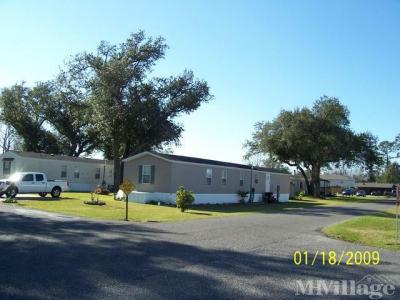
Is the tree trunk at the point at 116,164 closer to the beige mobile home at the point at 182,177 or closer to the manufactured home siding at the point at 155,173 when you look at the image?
the beige mobile home at the point at 182,177

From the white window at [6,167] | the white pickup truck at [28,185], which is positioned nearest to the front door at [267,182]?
the white pickup truck at [28,185]

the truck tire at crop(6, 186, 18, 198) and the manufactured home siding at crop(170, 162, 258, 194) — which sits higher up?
the manufactured home siding at crop(170, 162, 258, 194)

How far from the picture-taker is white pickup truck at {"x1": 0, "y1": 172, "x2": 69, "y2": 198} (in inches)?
1130

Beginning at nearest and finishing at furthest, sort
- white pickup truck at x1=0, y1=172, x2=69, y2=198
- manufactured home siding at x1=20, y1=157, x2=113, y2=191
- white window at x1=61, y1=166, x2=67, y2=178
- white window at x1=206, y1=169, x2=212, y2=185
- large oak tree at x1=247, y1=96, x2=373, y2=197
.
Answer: white pickup truck at x1=0, y1=172, x2=69, y2=198 < white window at x1=206, y1=169, x2=212, y2=185 < manufactured home siding at x1=20, y1=157, x2=113, y2=191 < white window at x1=61, y1=166, x2=67, y2=178 < large oak tree at x1=247, y1=96, x2=373, y2=197

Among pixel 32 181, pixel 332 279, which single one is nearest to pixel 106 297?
pixel 332 279

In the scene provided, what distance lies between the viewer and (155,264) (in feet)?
29.8

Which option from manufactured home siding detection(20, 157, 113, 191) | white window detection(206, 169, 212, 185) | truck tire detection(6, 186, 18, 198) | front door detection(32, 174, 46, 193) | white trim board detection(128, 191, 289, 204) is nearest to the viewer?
truck tire detection(6, 186, 18, 198)

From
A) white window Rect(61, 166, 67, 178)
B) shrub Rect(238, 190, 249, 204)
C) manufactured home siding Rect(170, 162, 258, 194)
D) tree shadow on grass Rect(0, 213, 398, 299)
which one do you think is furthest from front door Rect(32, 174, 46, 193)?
tree shadow on grass Rect(0, 213, 398, 299)

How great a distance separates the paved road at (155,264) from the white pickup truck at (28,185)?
1481 cm

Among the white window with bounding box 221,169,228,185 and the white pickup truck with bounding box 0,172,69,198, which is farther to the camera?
the white window with bounding box 221,169,228,185

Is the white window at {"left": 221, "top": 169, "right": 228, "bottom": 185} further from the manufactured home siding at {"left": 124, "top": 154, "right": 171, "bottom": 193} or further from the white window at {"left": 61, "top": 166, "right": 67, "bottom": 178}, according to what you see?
the white window at {"left": 61, "top": 166, "right": 67, "bottom": 178}
